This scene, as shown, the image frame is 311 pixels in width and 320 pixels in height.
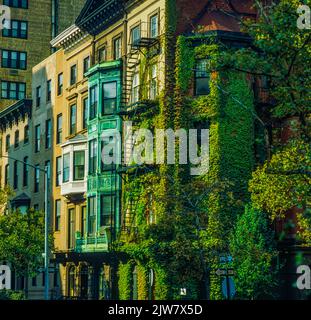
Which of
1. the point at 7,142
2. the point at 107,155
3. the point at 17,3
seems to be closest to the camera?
the point at 107,155

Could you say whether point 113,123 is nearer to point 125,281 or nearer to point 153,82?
point 153,82

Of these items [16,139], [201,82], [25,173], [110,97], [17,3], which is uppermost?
[17,3]

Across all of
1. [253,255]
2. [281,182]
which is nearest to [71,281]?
[253,255]

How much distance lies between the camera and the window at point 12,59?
91.1 metres

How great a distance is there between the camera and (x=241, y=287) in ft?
154

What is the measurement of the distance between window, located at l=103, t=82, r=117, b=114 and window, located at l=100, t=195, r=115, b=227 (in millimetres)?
5873

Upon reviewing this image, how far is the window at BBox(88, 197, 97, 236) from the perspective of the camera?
207 feet

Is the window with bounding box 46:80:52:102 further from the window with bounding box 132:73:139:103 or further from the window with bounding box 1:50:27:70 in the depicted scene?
the window with bounding box 132:73:139:103

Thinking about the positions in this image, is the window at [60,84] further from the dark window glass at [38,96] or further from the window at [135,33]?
the window at [135,33]

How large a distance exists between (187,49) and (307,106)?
1224 inches

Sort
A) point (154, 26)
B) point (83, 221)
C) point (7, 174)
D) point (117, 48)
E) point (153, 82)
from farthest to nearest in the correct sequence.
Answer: point (7, 174)
point (83, 221)
point (117, 48)
point (154, 26)
point (153, 82)

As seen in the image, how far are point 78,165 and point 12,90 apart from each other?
27.0 metres

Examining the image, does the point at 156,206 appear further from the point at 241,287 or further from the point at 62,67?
the point at 62,67

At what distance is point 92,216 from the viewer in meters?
63.6
